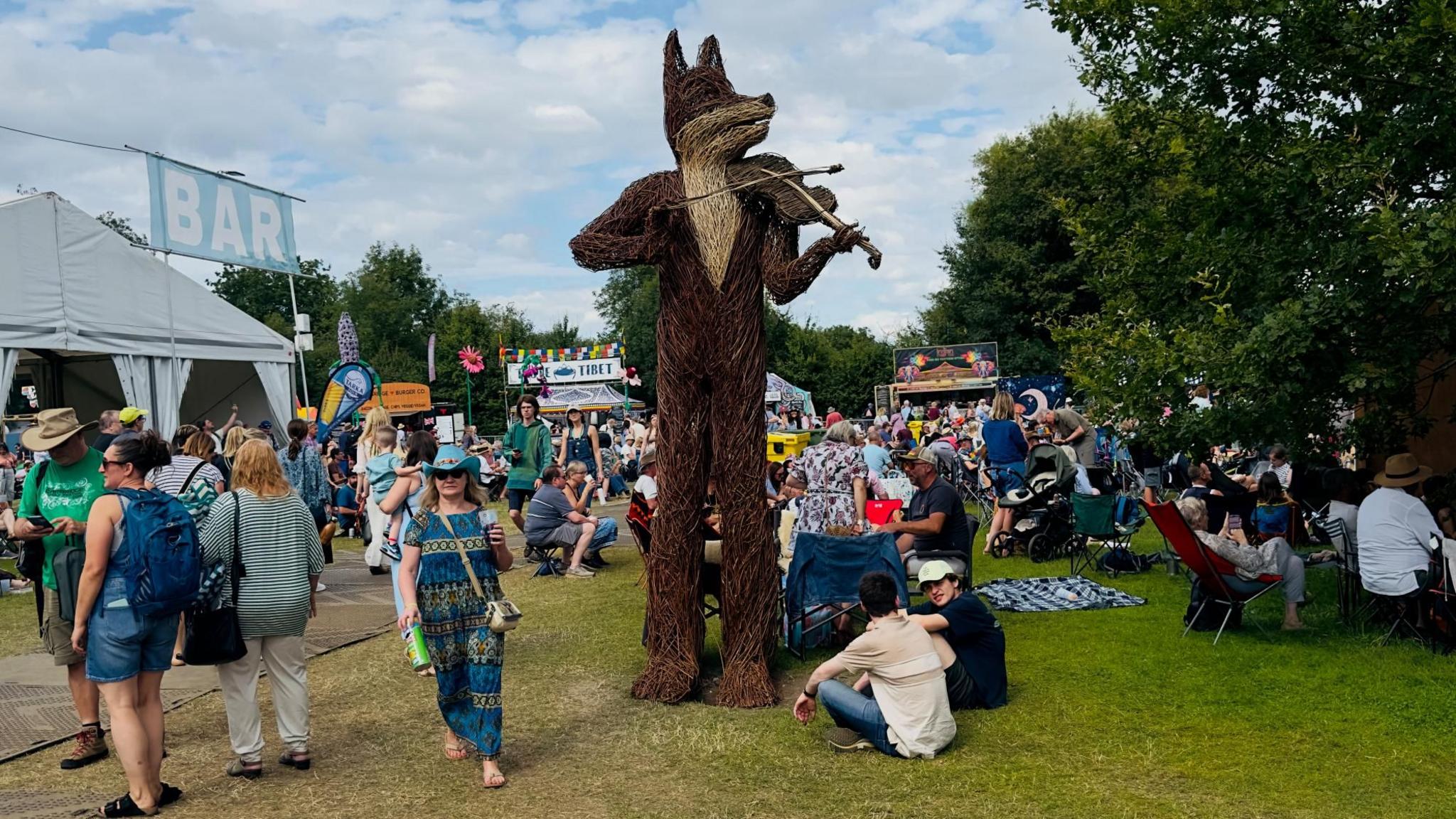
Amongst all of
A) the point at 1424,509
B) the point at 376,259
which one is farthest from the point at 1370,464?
the point at 376,259

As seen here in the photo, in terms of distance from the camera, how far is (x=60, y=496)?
17.7 ft

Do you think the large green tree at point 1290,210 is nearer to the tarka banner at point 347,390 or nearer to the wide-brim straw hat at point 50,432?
the wide-brim straw hat at point 50,432

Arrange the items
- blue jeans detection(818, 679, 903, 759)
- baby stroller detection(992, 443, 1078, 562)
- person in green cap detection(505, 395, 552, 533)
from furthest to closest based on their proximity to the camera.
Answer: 1. person in green cap detection(505, 395, 552, 533)
2. baby stroller detection(992, 443, 1078, 562)
3. blue jeans detection(818, 679, 903, 759)

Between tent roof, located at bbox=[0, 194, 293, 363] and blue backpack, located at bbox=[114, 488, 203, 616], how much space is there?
11988 millimetres

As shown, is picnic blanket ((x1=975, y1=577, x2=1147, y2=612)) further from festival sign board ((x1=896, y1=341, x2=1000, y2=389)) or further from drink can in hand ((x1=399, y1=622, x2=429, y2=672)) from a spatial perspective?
festival sign board ((x1=896, y1=341, x2=1000, y2=389))

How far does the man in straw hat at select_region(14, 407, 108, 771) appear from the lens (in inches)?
209

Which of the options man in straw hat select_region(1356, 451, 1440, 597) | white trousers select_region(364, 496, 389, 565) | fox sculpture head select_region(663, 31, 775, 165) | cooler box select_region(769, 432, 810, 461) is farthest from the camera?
cooler box select_region(769, 432, 810, 461)

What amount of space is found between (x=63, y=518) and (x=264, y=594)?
1080 mm

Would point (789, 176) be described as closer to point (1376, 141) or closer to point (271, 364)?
point (1376, 141)

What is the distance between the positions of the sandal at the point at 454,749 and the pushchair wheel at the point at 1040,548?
692 cm

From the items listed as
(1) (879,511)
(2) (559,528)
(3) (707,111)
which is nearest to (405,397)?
(2) (559,528)

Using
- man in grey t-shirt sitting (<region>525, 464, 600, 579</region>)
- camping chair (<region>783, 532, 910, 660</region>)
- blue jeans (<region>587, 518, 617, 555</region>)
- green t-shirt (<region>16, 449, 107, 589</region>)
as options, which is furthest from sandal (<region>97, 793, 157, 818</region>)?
blue jeans (<region>587, 518, 617, 555</region>)

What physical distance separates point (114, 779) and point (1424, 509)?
762 centimetres

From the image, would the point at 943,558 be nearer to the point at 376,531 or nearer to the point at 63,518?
the point at 376,531
